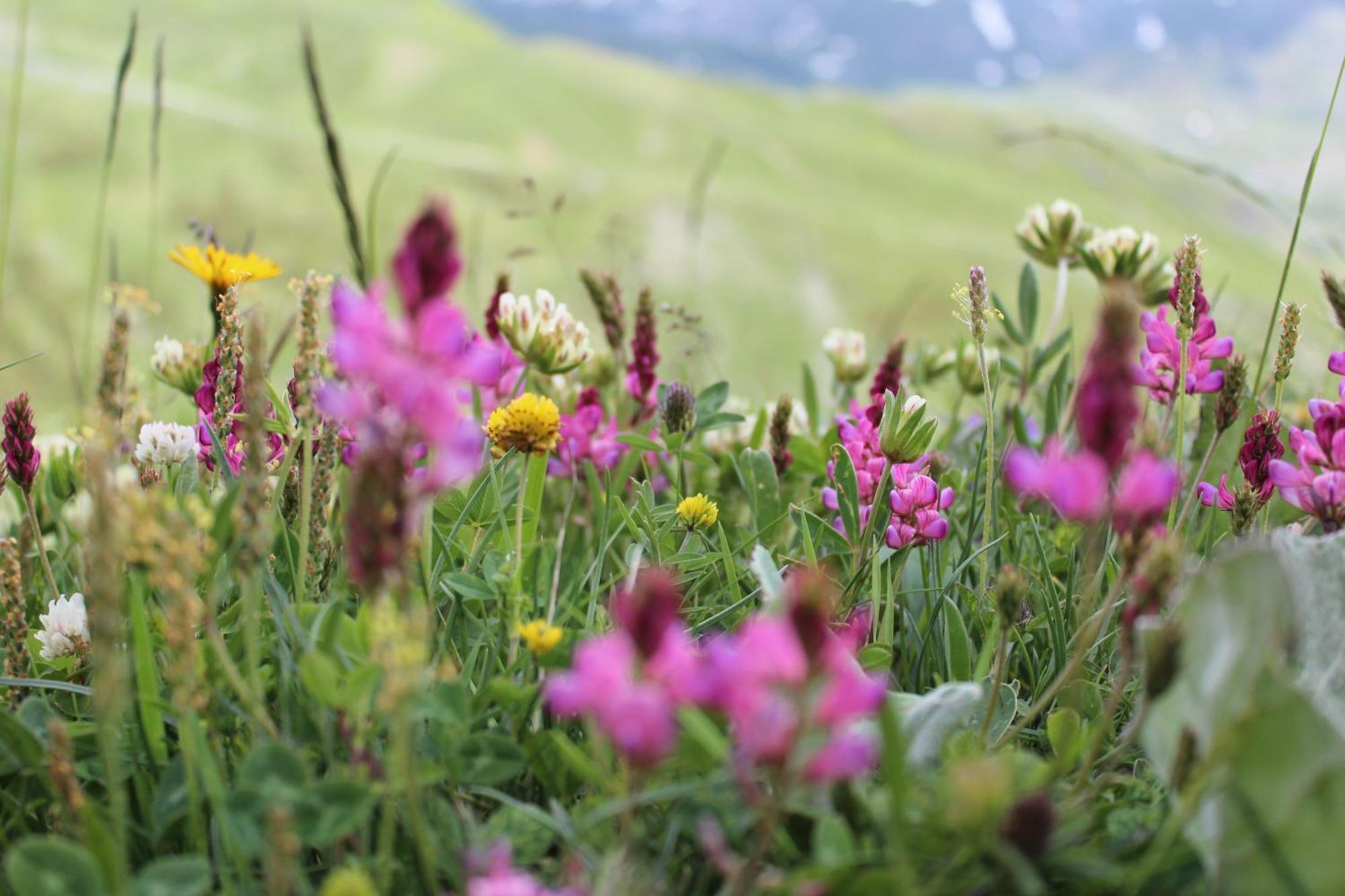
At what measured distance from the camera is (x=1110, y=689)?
122 centimetres

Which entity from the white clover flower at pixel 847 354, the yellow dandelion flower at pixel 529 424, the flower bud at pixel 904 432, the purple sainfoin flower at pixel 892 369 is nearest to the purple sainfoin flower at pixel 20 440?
the yellow dandelion flower at pixel 529 424

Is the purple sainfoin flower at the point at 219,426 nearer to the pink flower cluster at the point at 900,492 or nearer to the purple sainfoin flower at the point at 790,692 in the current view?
the pink flower cluster at the point at 900,492

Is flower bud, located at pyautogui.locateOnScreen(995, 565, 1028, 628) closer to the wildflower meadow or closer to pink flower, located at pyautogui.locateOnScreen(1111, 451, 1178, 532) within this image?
the wildflower meadow

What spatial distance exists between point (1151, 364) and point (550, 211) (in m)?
1.56

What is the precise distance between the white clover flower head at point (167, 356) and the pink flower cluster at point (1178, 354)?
5.32ft

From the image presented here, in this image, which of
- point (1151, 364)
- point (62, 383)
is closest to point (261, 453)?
point (1151, 364)

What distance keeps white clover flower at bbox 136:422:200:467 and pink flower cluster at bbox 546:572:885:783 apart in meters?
1.04

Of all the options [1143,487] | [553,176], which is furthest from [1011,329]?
[553,176]

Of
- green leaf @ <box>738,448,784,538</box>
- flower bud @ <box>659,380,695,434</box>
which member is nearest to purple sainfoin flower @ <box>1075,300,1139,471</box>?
green leaf @ <box>738,448,784,538</box>

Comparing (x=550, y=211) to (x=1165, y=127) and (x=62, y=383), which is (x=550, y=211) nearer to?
(x=62, y=383)

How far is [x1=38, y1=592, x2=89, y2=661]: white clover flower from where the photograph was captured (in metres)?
1.25

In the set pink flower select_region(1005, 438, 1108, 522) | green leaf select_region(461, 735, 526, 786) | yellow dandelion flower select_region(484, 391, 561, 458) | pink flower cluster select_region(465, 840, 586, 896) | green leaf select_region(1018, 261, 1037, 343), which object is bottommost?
green leaf select_region(461, 735, 526, 786)

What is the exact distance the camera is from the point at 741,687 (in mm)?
609

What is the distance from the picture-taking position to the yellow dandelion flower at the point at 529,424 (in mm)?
1245
